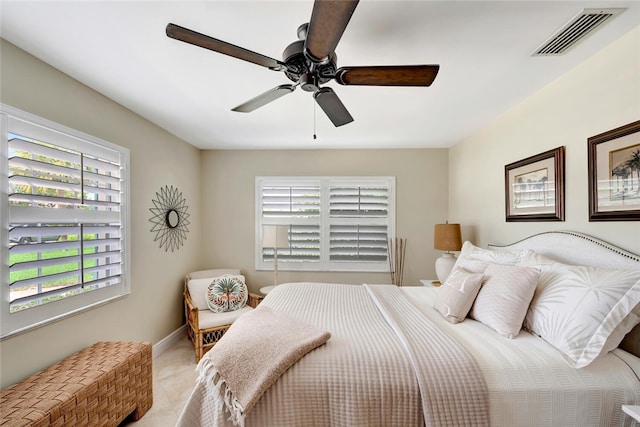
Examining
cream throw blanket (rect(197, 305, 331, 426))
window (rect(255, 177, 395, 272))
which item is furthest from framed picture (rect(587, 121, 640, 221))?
window (rect(255, 177, 395, 272))

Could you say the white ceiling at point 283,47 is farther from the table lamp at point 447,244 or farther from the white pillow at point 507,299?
the white pillow at point 507,299

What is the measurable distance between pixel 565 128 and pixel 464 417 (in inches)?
80.6

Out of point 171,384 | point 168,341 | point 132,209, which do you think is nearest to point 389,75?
point 132,209

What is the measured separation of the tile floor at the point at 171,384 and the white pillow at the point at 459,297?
210cm

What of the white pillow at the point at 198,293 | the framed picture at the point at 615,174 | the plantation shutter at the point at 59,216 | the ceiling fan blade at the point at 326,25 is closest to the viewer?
the ceiling fan blade at the point at 326,25

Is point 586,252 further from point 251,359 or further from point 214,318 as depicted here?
point 214,318

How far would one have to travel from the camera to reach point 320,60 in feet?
4.21

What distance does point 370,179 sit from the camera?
154 inches

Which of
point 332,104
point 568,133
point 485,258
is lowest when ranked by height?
point 485,258

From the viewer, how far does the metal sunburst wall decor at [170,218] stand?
2.94 meters

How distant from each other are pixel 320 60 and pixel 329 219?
2.80 m

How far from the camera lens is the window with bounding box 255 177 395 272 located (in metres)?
3.91

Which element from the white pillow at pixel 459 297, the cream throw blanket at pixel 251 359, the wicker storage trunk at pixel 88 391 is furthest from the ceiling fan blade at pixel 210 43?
the wicker storage trunk at pixel 88 391

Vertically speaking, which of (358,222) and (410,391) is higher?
(358,222)
